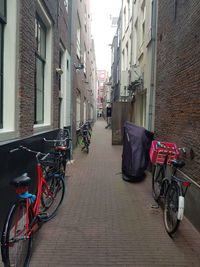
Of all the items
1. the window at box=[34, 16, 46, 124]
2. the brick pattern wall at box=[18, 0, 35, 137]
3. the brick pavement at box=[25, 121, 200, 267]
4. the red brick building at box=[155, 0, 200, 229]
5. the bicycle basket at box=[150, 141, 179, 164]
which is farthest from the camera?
the window at box=[34, 16, 46, 124]

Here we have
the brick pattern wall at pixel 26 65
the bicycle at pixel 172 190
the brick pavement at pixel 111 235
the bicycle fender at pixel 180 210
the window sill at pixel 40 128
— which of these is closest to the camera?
the brick pavement at pixel 111 235

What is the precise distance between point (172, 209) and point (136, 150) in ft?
10.1

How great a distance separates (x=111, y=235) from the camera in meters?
3.94

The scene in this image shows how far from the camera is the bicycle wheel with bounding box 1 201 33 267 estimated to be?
107 inches

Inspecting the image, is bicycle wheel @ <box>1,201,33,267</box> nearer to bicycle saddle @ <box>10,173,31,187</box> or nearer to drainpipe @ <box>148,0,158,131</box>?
bicycle saddle @ <box>10,173,31,187</box>

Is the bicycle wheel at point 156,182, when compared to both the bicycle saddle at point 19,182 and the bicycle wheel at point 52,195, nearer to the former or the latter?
the bicycle wheel at point 52,195

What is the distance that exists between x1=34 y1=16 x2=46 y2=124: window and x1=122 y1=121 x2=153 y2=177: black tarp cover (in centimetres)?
237

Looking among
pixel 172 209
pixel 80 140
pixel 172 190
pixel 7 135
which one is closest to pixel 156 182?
pixel 172 190

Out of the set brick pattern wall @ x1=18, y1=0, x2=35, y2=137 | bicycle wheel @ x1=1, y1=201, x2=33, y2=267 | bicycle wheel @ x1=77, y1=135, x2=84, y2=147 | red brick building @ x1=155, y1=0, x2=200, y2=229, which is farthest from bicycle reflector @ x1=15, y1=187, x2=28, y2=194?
bicycle wheel @ x1=77, y1=135, x2=84, y2=147

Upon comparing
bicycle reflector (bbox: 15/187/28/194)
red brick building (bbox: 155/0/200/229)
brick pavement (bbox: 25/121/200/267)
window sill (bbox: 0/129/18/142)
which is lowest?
brick pavement (bbox: 25/121/200/267)

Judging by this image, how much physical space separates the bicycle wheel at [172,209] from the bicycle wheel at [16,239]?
6.56 feet

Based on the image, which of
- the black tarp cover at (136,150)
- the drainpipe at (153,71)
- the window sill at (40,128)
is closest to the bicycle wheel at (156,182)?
the black tarp cover at (136,150)

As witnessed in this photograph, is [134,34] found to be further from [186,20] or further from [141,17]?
[186,20]

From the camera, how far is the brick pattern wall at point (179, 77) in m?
4.52
